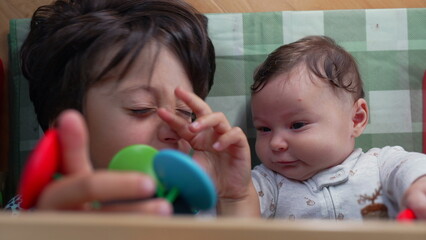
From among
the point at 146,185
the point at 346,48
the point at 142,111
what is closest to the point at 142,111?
the point at 142,111

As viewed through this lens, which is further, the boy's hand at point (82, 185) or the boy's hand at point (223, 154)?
the boy's hand at point (223, 154)

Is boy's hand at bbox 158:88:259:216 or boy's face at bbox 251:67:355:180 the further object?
boy's face at bbox 251:67:355:180

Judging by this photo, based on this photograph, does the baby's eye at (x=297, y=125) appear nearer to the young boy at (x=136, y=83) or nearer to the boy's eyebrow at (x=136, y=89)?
the young boy at (x=136, y=83)

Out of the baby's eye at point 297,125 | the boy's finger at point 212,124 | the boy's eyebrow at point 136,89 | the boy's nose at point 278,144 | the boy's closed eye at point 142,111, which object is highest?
the boy's eyebrow at point 136,89

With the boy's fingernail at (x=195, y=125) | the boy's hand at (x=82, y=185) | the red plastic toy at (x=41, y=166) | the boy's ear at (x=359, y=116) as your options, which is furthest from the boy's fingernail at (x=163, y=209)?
the boy's ear at (x=359, y=116)

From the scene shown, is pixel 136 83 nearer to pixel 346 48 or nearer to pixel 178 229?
pixel 178 229

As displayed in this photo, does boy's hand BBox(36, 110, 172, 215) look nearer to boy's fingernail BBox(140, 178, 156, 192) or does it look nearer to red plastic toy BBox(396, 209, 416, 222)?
boy's fingernail BBox(140, 178, 156, 192)

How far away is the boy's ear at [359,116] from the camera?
93cm

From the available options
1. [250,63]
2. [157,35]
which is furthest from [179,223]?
[250,63]

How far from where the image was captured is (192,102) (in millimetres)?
725

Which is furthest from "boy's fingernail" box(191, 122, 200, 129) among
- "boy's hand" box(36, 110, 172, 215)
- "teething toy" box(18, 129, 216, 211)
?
"boy's hand" box(36, 110, 172, 215)

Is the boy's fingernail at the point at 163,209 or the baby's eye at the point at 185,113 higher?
the baby's eye at the point at 185,113

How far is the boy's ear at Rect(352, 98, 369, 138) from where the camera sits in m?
0.93

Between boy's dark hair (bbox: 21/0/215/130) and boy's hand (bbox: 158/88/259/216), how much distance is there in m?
0.10
